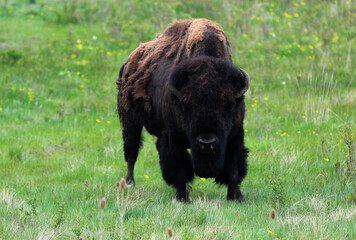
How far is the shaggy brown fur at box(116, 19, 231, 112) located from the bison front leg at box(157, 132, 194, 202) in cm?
95

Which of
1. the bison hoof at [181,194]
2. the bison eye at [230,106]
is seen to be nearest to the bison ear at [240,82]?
the bison eye at [230,106]

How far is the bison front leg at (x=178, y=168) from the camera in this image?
6.08 metres

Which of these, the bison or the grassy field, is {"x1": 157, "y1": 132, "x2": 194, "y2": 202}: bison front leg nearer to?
the bison

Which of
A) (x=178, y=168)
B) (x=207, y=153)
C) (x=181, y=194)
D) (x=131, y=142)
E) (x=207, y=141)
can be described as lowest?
(x=131, y=142)

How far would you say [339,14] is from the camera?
50.3ft

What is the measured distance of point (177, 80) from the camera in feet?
18.5

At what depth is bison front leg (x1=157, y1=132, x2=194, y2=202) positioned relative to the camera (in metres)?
6.08

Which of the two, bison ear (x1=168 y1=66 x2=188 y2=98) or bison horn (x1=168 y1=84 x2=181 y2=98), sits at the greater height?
bison ear (x1=168 y1=66 x2=188 y2=98)

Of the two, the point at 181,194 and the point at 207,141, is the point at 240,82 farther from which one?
the point at 181,194

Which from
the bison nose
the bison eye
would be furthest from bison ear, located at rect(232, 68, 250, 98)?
the bison nose

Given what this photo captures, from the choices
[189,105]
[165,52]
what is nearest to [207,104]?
[189,105]

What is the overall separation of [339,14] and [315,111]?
7.08 m

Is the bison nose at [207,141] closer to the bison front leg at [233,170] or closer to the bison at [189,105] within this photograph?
the bison at [189,105]

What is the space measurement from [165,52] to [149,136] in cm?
288
